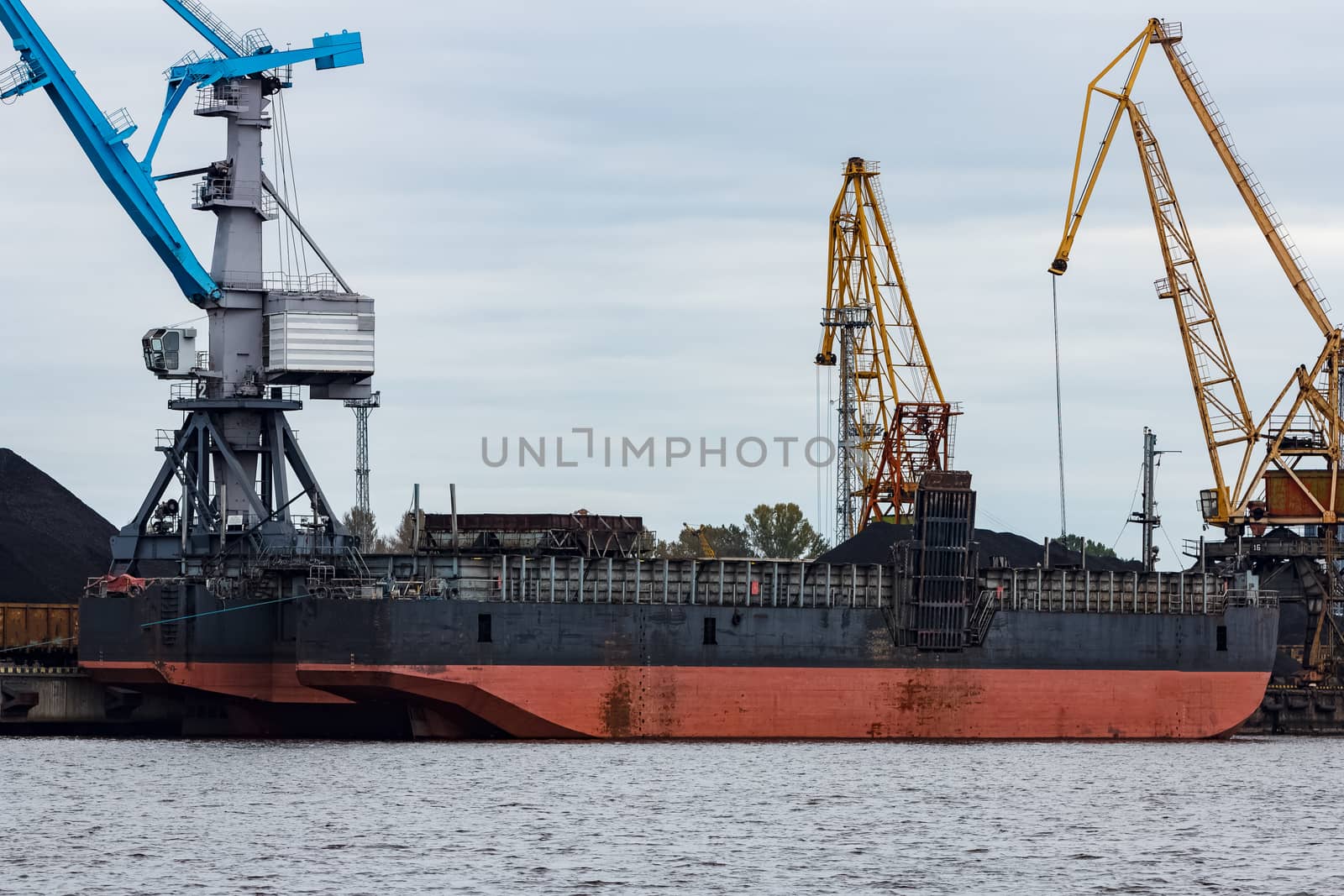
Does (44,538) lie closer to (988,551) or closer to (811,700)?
(811,700)

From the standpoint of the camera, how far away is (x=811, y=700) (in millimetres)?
67500

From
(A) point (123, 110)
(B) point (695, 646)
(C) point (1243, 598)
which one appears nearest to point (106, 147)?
(A) point (123, 110)

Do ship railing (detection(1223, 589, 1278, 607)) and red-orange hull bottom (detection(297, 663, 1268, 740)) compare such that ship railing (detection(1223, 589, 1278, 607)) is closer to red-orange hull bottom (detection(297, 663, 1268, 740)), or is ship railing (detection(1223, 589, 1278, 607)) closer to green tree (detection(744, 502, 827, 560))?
red-orange hull bottom (detection(297, 663, 1268, 740))

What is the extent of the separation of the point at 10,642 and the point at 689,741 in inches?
882

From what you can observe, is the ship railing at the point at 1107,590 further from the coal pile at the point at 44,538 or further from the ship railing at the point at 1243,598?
the coal pile at the point at 44,538

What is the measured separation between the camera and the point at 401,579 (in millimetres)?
66250

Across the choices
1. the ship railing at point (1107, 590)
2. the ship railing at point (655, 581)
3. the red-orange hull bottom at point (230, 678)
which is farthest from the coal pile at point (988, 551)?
the red-orange hull bottom at point (230, 678)

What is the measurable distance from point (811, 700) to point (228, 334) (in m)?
22.5

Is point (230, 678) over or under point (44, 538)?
under

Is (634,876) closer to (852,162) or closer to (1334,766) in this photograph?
(1334,766)

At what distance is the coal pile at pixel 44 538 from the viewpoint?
7900 centimetres

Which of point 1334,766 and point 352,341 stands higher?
point 352,341

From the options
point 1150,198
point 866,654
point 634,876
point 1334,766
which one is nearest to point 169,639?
point 866,654

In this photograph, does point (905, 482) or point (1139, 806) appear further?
point (905, 482)
